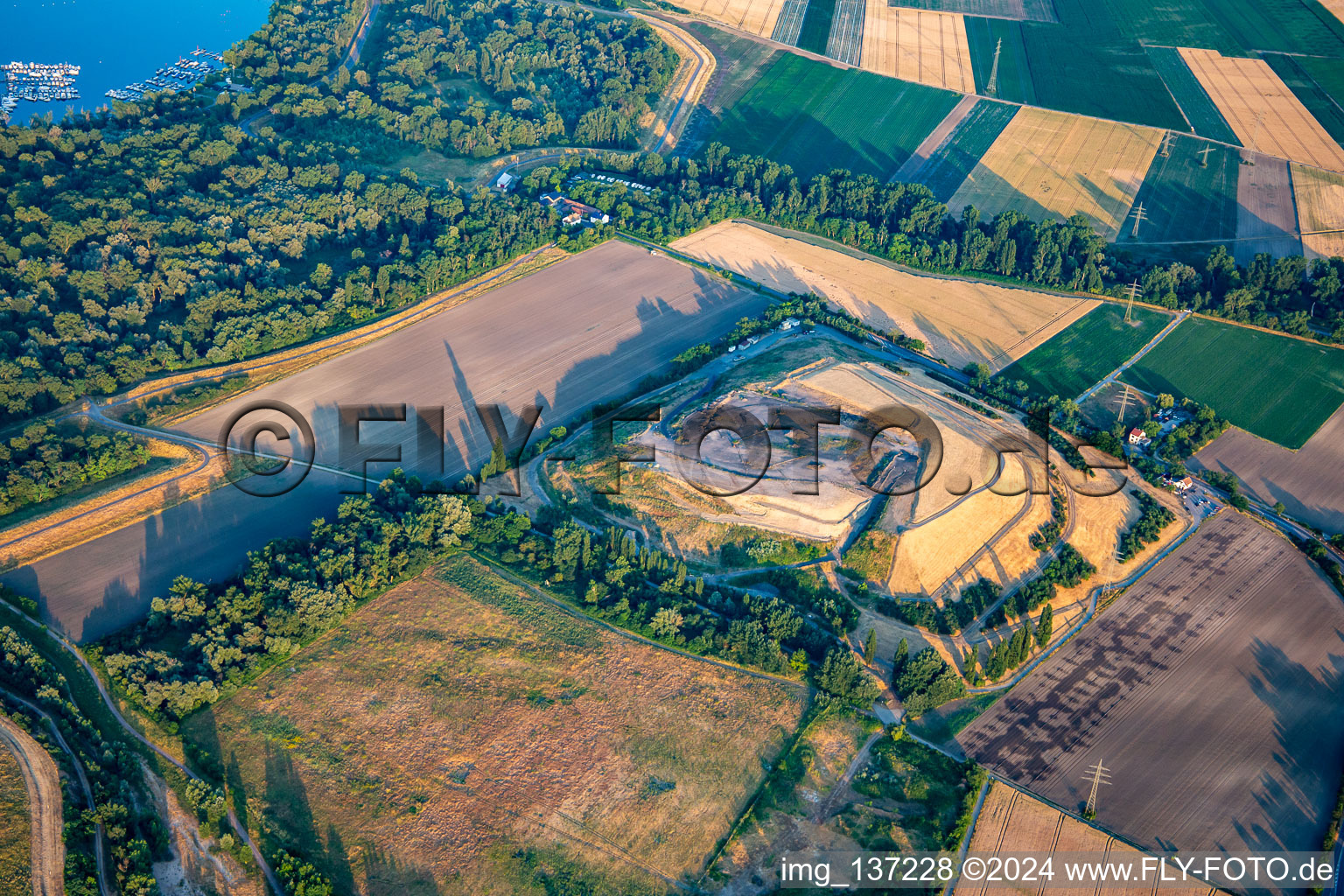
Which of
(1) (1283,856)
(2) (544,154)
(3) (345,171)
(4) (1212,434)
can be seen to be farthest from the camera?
(2) (544,154)

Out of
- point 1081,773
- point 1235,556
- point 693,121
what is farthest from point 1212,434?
point 693,121

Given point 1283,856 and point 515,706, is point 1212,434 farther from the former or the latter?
point 515,706

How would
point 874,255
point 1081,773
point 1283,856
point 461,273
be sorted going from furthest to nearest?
point 874,255, point 461,273, point 1081,773, point 1283,856

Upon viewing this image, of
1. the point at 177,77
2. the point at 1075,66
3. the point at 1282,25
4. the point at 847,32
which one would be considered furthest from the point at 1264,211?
the point at 177,77

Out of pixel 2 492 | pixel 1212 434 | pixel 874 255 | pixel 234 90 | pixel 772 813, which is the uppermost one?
pixel 234 90

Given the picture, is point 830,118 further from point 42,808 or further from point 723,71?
point 42,808

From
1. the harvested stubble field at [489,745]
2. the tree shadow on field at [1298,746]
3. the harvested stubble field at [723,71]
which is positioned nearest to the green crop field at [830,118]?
the harvested stubble field at [723,71]
